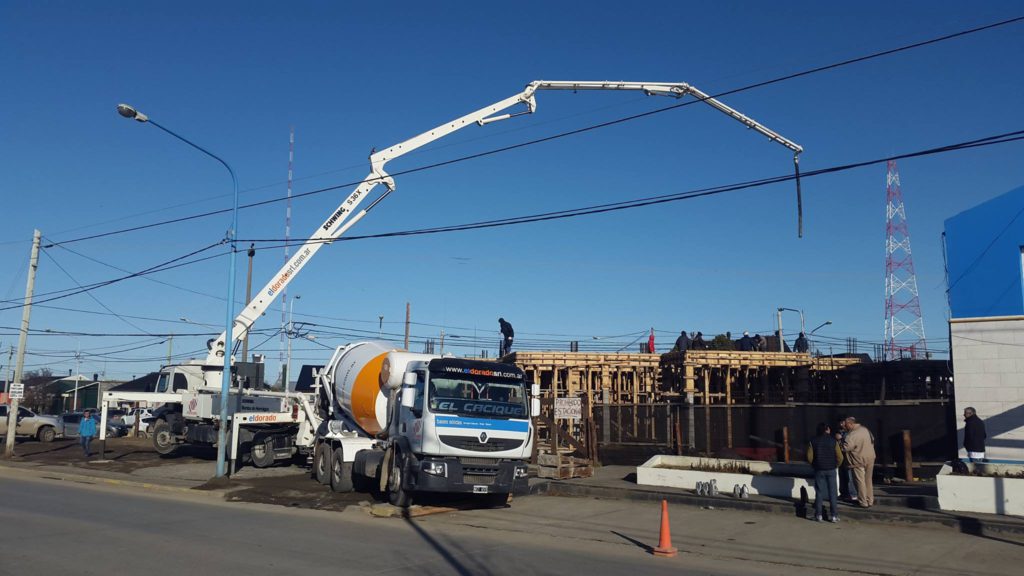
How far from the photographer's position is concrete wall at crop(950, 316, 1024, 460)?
17.2 metres

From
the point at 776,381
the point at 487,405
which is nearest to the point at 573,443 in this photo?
the point at 487,405

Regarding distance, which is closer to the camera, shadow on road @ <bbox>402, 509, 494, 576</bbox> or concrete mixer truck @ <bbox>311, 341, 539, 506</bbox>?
shadow on road @ <bbox>402, 509, 494, 576</bbox>

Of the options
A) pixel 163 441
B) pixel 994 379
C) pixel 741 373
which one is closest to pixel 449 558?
pixel 994 379

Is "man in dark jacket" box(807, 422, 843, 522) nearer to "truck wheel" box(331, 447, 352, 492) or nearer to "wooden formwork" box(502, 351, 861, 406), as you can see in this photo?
"truck wheel" box(331, 447, 352, 492)

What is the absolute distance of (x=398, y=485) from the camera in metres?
15.9

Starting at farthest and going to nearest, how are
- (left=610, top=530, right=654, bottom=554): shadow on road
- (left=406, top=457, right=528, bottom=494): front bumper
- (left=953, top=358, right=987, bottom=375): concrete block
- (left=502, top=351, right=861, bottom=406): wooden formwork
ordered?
(left=502, top=351, right=861, bottom=406): wooden formwork, (left=953, top=358, right=987, bottom=375): concrete block, (left=406, top=457, right=528, bottom=494): front bumper, (left=610, top=530, right=654, bottom=554): shadow on road

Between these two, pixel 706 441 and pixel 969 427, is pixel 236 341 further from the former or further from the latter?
pixel 969 427

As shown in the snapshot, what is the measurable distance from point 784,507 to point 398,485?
24.3ft

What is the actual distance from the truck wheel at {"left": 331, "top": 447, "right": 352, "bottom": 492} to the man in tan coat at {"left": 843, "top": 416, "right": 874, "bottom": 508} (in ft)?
34.7

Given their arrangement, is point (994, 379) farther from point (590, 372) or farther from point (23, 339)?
point (23, 339)

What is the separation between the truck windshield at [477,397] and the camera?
49.9 feet

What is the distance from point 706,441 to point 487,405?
8.91m

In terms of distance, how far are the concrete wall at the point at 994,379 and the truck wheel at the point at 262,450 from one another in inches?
727

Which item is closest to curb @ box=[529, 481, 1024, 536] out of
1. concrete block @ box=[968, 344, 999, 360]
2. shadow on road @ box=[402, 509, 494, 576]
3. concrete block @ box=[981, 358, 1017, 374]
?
shadow on road @ box=[402, 509, 494, 576]
